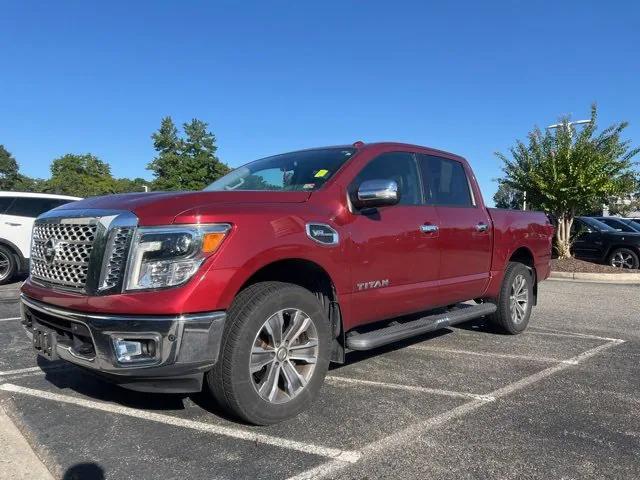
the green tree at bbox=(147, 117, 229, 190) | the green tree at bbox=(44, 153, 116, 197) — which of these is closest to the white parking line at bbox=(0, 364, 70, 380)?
the green tree at bbox=(147, 117, 229, 190)

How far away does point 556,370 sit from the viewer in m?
4.78

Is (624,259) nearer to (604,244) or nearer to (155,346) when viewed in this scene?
(604,244)

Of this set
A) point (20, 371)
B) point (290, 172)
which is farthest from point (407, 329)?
point (20, 371)

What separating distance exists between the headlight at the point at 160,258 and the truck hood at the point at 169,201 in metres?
0.08

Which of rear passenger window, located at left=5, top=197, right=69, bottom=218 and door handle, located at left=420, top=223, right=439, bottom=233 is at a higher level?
rear passenger window, located at left=5, top=197, right=69, bottom=218

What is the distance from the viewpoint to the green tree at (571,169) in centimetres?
1307

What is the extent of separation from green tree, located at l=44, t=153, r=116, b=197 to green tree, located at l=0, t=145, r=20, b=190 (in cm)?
677

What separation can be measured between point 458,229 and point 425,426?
213cm

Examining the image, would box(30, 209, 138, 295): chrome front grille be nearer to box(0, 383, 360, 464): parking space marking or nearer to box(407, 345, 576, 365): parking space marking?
box(0, 383, 360, 464): parking space marking

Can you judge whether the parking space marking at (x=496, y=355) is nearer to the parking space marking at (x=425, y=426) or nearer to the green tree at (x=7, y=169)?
the parking space marking at (x=425, y=426)

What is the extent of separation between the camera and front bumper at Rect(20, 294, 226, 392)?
2.89 meters

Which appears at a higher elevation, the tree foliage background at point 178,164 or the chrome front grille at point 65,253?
the tree foliage background at point 178,164

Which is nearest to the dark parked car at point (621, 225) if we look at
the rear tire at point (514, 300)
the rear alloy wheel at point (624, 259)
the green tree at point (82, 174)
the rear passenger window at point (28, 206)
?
the rear alloy wheel at point (624, 259)

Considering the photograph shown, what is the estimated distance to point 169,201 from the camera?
10.3 ft
